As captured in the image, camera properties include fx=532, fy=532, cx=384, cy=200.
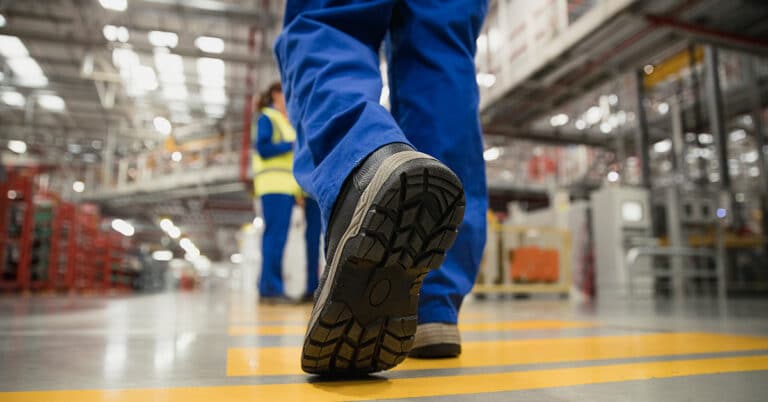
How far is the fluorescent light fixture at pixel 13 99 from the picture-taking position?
14.7 meters

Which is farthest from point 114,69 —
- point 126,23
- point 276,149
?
point 276,149

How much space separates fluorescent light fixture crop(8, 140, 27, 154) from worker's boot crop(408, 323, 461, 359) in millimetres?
19179

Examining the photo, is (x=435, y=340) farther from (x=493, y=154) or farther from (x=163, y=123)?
(x=163, y=123)

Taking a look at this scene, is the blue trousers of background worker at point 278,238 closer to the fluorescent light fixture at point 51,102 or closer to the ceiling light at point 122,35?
the ceiling light at point 122,35

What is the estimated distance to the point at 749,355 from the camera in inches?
42.9

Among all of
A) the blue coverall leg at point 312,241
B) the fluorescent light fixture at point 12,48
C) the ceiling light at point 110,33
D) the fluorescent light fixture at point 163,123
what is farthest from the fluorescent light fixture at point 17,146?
the blue coverall leg at point 312,241

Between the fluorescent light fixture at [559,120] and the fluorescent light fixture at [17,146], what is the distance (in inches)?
612

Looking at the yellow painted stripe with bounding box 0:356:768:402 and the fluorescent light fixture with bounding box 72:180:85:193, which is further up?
the fluorescent light fixture with bounding box 72:180:85:193

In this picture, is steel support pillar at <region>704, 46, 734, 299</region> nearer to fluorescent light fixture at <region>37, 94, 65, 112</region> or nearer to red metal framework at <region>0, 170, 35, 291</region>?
red metal framework at <region>0, 170, 35, 291</region>

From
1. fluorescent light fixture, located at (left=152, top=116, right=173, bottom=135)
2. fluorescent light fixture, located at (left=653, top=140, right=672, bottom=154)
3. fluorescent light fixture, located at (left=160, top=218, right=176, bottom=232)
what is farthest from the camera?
fluorescent light fixture, located at (left=160, top=218, right=176, bottom=232)

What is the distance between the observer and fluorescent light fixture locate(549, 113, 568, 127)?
38.3 feet

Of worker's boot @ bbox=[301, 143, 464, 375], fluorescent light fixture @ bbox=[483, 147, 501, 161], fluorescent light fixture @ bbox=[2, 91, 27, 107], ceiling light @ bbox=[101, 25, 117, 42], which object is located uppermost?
ceiling light @ bbox=[101, 25, 117, 42]

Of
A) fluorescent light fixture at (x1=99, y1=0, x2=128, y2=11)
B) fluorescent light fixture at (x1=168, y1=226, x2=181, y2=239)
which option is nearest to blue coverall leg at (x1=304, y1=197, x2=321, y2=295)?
fluorescent light fixture at (x1=99, y1=0, x2=128, y2=11)

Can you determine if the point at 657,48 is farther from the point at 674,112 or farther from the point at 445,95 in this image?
the point at 445,95
